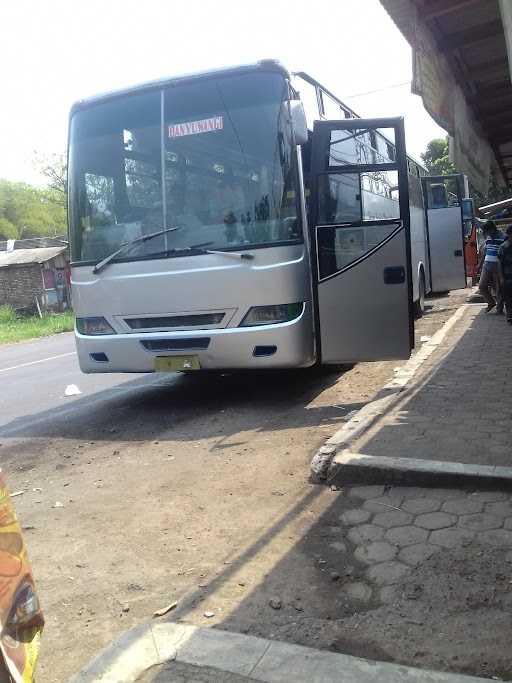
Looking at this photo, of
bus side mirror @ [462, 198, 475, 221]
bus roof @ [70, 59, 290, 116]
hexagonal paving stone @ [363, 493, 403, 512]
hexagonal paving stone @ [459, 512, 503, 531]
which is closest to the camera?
hexagonal paving stone @ [459, 512, 503, 531]

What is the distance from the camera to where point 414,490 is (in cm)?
385

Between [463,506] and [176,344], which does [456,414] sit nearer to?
[463,506]

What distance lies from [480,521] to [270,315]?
315cm

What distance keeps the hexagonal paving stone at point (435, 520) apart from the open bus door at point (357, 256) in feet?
9.32

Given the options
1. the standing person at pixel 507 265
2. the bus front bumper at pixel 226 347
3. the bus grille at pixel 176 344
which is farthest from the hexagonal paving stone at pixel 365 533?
the standing person at pixel 507 265

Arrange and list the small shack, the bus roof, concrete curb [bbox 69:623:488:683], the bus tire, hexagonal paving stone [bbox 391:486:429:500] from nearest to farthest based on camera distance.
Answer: concrete curb [bbox 69:623:488:683]
hexagonal paving stone [bbox 391:486:429:500]
the bus roof
the bus tire
the small shack

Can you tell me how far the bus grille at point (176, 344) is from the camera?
20.4ft

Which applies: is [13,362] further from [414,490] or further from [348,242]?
[414,490]

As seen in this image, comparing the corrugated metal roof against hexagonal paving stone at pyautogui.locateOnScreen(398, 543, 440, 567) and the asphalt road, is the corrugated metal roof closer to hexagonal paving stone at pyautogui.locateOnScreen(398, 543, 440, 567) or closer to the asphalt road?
the asphalt road

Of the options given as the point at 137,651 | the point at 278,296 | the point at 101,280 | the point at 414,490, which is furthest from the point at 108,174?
the point at 137,651

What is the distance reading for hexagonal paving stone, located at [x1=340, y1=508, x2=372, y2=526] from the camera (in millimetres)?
3551

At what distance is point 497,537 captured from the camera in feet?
10.5

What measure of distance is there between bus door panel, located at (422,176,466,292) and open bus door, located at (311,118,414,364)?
7.87 metres

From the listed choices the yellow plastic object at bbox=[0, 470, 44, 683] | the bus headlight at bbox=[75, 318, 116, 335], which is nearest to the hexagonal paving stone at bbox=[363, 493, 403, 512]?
the yellow plastic object at bbox=[0, 470, 44, 683]
